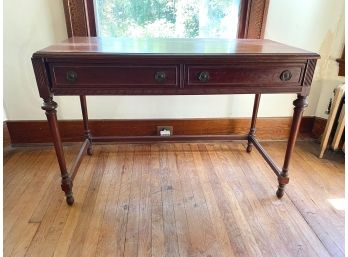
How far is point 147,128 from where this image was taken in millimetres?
1898

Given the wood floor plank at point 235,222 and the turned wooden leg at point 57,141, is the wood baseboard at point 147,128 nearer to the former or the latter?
the wood floor plank at point 235,222

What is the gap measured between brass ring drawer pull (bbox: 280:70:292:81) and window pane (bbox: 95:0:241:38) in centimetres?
74

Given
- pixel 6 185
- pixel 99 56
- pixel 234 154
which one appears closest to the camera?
pixel 99 56

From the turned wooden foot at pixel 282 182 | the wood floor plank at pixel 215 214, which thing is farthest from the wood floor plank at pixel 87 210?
the turned wooden foot at pixel 282 182

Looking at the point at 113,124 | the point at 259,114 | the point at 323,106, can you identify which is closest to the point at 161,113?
the point at 113,124

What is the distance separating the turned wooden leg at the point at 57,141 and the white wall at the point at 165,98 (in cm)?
65

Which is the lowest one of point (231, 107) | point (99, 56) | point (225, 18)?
point (231, 107)

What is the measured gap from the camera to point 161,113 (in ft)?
6.14

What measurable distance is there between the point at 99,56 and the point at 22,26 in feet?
2.92

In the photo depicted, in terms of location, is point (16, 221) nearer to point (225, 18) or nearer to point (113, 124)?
point (113, 124)

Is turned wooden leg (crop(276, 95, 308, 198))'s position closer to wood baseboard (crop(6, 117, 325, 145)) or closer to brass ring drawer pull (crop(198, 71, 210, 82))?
brass ring drawer pull (crop(198, 71, 210, 82))

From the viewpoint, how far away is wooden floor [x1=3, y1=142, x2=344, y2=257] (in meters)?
1.13

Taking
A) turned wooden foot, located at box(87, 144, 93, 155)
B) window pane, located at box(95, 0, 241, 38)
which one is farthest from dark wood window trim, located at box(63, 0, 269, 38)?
turned wooden foot, located at box(87, 144, 93, 155)

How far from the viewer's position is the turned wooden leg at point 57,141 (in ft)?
3.61
